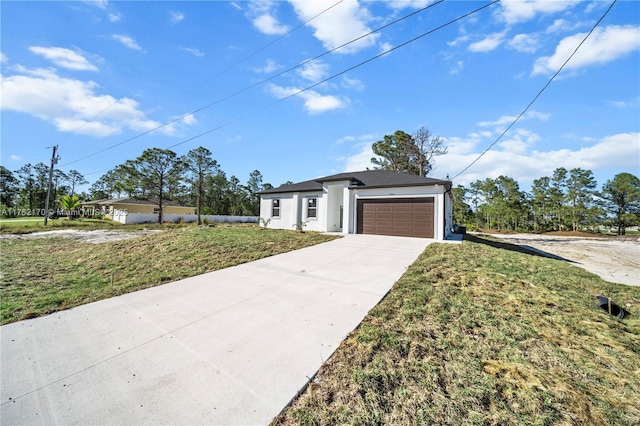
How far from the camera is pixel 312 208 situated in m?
16.5

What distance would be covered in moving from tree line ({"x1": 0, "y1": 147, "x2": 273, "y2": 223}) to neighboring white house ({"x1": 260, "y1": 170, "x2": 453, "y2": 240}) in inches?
268

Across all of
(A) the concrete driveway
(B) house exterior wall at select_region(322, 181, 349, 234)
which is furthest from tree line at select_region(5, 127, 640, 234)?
(A) the concrete driveway

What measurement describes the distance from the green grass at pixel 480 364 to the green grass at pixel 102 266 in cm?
523

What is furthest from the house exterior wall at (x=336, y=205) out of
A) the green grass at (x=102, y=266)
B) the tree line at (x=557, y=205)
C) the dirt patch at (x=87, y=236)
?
the tree line at (x=557, y=205)

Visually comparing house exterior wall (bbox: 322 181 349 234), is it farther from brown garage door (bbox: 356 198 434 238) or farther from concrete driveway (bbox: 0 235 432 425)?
concrete driveway (bbox: 0 235 432 425)

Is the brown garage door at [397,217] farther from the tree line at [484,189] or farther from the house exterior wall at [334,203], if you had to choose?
the tree line at [484,189]

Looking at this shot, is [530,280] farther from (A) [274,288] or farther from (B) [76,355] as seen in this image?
(B) [76,355]

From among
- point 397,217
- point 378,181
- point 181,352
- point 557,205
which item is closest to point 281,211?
point 378,181

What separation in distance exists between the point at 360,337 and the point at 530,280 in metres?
5.27

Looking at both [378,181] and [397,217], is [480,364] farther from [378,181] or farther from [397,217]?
[378,181]

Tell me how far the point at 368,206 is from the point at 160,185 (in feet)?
→ 87.5

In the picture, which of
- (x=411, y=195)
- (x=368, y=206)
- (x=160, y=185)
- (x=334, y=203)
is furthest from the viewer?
(x=160, y=185)

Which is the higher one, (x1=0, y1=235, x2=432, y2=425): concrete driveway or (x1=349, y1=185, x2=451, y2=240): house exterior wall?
(x1=349, y1=185, x2=451, y2=240): house exterior wall

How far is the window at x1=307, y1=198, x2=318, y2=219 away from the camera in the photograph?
16397mm
